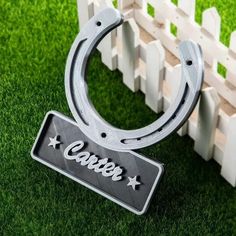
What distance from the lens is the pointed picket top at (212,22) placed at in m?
1.99

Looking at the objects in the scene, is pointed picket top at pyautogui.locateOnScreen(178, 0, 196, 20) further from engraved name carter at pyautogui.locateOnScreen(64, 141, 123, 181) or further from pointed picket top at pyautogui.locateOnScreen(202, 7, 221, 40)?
engraved name carter at pyautogui.locateOnScreen(64, 141, 123, 181)

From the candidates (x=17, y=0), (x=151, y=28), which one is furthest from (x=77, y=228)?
(x=17, y=0)

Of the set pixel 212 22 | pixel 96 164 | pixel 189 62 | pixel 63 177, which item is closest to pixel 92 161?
pixel 96 164

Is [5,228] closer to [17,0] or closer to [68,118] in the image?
[68,118]

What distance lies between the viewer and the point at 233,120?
6.46 feet

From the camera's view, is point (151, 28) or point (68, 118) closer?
point (68, 118)

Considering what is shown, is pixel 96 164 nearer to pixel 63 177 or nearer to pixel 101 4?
pixel 63 177

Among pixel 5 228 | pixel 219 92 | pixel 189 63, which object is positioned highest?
pixel 189 63

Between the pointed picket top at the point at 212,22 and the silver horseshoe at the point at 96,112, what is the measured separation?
0.12 meters

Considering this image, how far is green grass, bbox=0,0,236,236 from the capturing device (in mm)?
2066

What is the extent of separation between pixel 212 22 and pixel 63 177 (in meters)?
0.67

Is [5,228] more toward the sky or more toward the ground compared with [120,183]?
more toward the ground

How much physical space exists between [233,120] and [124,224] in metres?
0.44

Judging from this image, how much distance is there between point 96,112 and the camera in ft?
7.00
